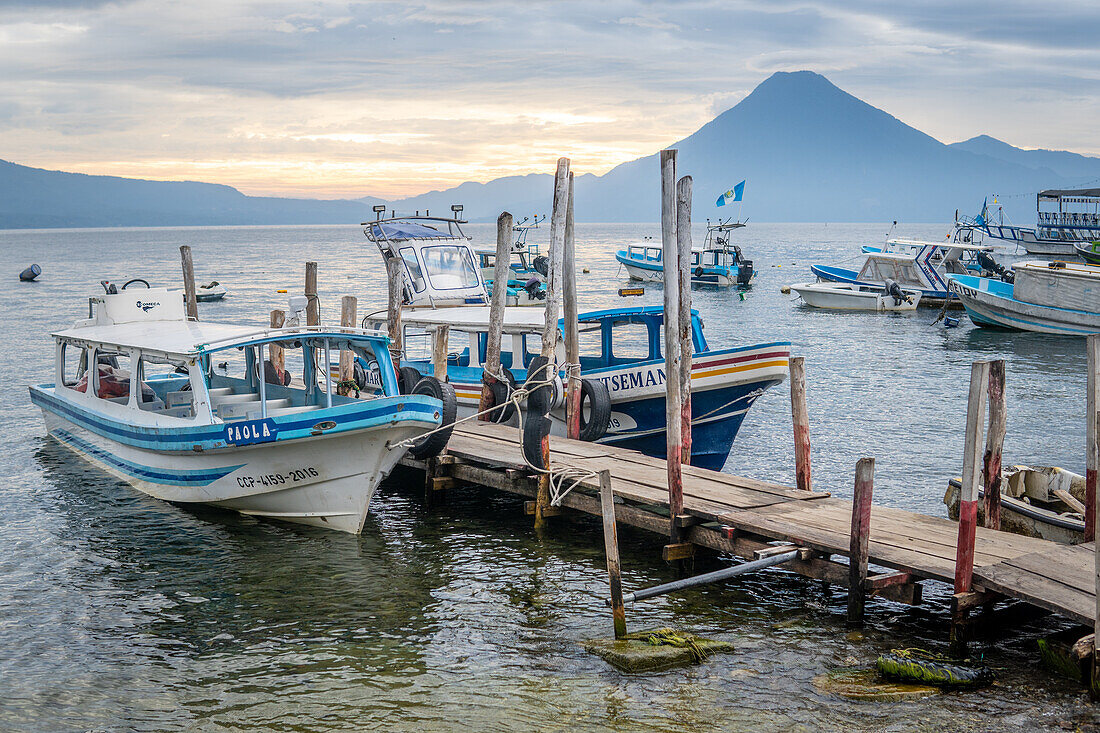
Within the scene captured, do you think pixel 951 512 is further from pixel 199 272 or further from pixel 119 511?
pixel 199 272

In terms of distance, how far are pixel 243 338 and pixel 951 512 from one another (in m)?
9.46

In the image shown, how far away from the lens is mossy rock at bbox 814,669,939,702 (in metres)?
7.99

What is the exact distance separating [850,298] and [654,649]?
4272cm

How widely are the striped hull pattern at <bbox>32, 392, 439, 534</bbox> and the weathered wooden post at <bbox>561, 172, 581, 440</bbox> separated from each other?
315cm

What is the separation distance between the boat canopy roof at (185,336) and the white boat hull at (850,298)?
38.1 meters

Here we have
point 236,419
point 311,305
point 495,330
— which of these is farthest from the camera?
point 311,305

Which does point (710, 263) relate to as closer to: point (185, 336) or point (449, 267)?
point (449, 267)

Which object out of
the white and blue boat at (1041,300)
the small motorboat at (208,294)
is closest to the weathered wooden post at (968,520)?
the white and blue boat at (1041,300)

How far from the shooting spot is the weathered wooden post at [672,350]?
34.9ft

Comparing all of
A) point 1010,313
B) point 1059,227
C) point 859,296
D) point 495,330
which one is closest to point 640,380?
point 495,330

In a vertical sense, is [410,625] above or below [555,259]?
below

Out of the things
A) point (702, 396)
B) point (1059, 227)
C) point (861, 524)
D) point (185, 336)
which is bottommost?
point (861, 524)

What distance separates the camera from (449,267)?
21078 millimetres

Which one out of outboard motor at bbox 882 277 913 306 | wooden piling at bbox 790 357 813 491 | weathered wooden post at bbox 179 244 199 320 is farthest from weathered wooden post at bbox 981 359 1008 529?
outboard motor at bbox 882 277 913 306
